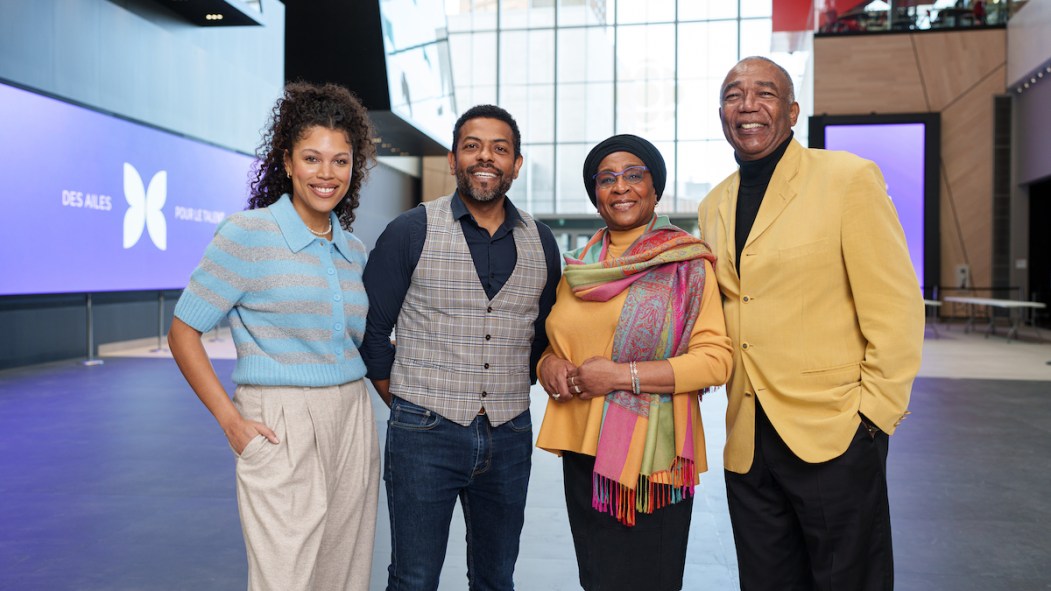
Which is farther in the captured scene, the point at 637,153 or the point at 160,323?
the point at 160,323

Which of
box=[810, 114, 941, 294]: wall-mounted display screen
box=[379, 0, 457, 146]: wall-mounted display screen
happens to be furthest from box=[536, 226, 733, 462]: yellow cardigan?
box=[810, 114, 941, 294]: wall-mounted display screen

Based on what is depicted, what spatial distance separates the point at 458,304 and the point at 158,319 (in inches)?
386

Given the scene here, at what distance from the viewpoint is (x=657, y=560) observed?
173cm

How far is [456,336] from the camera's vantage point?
182cm

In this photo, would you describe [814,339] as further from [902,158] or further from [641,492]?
[902,158]

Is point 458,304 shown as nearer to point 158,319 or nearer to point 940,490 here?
point 940,490

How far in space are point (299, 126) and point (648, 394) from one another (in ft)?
3.33

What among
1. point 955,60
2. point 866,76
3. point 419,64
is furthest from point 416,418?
point 955,60

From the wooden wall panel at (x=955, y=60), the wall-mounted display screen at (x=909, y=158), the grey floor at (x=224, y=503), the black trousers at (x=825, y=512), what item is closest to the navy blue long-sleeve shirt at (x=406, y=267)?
the black trousers at (x=825, y=512)

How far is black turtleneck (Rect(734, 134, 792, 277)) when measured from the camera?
185cm

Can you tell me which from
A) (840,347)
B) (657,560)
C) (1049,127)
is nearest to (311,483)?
(657,560)

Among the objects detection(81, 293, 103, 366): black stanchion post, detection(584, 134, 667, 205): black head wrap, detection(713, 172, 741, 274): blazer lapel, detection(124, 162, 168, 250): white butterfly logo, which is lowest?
detection(81, 293, 103, 366): black stanchion post

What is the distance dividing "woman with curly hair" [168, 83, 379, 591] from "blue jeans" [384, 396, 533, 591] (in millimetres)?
82

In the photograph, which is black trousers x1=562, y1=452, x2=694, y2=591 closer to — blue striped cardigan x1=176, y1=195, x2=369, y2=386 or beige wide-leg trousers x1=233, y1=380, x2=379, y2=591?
beige wide-leg trousers x1=233, y1=380, x2=379, y2=591
